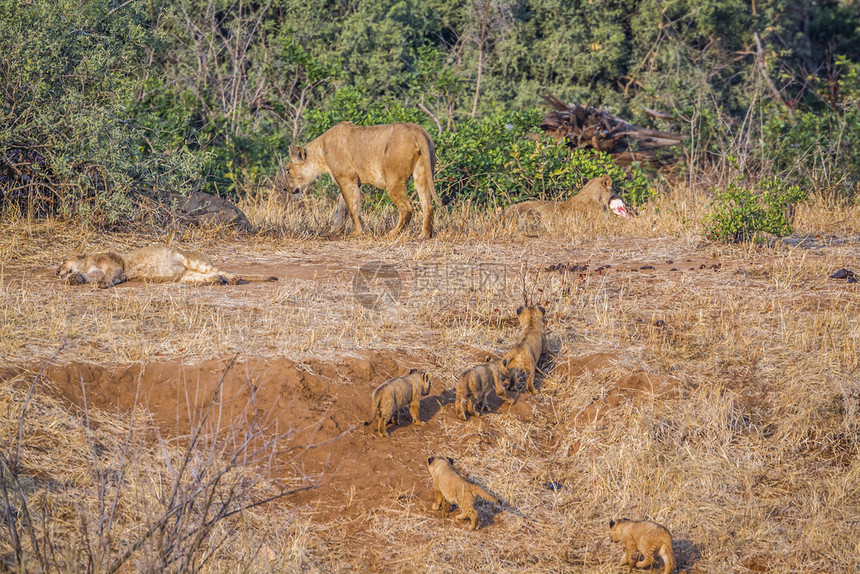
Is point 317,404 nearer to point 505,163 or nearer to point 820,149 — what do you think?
point 505,163

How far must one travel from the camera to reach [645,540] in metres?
5.11

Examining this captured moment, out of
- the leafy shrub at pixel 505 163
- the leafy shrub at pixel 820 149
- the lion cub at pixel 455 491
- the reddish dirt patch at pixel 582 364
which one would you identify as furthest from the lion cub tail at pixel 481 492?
the leafy shrub at pixel 820 149

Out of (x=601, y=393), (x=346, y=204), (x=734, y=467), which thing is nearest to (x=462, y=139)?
(x=346, y=204)

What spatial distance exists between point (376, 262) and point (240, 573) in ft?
17.8

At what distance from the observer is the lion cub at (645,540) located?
508 centimetres

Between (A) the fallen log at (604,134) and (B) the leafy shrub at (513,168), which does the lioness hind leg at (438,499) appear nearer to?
(B) the leafy shrub at (513,168)

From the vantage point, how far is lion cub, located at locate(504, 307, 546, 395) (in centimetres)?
667

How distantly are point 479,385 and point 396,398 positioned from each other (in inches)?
24.1

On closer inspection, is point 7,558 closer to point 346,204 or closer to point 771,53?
point 346,204

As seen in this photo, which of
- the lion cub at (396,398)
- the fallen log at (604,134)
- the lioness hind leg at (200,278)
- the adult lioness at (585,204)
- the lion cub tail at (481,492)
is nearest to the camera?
the lion cub tail at (481,492)

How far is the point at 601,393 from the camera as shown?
674 centimetres

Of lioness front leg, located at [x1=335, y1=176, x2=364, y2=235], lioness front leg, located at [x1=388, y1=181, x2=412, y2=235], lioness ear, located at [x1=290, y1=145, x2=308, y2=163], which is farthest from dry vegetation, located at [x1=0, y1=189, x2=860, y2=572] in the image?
lioness ear, located at [x1=290, y1=145, x2=308, y2=163]

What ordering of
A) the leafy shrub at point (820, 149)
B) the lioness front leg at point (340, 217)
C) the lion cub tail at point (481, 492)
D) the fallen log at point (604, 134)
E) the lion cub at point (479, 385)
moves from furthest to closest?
1. the fallen log at point (604, 134)
2. the leafy shrub at point (820, 149)
3. the lioness front leg at point (340, 217)
4. the lion cub at point (479, 385)
5. the lion cub tail at point (481, 492)

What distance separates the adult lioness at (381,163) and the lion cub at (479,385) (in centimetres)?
462
